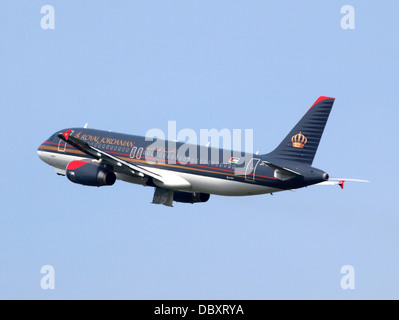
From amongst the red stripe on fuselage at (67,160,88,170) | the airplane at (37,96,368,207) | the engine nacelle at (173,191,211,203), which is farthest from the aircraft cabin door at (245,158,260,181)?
the red stripe on fuselage at (67,160,88,170)

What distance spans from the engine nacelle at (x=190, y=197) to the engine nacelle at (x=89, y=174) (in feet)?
19.5

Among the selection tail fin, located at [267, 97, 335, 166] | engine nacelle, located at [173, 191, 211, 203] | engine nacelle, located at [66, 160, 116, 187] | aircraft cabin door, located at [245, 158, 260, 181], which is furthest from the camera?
engine nacelle, located at [173, 191, 211, 203]

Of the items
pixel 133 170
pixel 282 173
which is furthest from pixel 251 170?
pixel 133 170

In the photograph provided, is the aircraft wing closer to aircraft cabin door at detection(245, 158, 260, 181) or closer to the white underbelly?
the white underbelly

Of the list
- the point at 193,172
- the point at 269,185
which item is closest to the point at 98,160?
the point at 193,172

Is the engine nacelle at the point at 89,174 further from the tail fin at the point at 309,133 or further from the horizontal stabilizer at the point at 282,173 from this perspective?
the tail fin at the point at 309,133

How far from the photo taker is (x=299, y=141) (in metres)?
80.2

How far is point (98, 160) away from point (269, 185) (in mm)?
14345

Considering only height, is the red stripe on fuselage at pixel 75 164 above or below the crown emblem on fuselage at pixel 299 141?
below

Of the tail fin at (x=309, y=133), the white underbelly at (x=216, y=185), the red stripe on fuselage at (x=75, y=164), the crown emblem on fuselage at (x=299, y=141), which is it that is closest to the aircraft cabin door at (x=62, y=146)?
the red stripe on fuselage at (x=75, y=164)

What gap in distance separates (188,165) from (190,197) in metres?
5.36

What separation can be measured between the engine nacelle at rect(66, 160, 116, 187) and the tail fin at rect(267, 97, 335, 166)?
14197 millimetres

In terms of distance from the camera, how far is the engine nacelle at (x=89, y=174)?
85.2 meters

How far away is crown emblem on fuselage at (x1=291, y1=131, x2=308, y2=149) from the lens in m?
80.1
